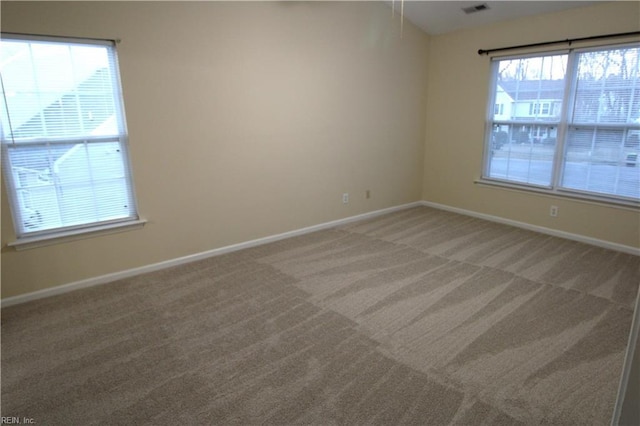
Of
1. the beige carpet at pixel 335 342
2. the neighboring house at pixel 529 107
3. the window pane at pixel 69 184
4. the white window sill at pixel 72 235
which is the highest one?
the neighboring house at pixel 529 107

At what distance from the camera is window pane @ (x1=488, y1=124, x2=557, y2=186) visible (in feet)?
14.3

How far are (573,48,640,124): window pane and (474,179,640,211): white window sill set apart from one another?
79 centimetres

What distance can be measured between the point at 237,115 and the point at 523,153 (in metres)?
3.43

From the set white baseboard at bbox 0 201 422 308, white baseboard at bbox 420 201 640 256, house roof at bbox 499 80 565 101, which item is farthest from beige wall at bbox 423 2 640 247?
white baseboard at bbox 0 201 422 308

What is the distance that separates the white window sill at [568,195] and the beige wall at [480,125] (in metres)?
0.05

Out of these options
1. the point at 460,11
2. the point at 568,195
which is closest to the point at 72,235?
the point at 460,11

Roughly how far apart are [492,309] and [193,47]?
3305 mm

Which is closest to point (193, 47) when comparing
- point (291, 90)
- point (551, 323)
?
point (291, 90)

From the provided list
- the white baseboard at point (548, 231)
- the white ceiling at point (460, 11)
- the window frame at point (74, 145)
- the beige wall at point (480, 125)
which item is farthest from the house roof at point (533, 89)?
the window frame at point (74, 145)

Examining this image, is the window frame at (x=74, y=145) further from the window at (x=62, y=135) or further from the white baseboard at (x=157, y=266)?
the white baseboard at (x=157, y=266)

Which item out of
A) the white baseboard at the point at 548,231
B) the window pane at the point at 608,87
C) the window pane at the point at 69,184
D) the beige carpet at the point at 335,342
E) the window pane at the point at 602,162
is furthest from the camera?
the white baseboard at the point at 548,231

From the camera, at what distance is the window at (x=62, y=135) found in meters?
2.70

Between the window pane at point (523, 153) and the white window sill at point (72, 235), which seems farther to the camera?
the window pane at point (523, 153)

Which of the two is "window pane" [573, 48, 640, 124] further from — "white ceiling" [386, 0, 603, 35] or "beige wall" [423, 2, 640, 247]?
"white ceiling" [386, 0, 603, 35]
